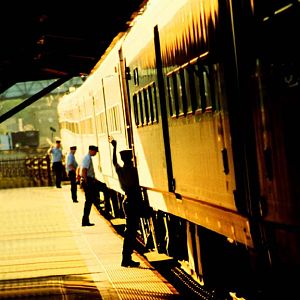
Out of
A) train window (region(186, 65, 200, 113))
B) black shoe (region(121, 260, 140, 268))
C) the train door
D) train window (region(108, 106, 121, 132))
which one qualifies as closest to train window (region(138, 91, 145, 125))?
black shoe (region(121, 260, 140, 268))

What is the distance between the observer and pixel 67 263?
592 inches

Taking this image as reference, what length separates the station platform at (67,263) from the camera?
39.2 ft

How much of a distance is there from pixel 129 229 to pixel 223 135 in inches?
249

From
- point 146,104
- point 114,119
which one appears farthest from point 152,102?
point 114,119

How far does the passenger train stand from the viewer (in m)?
6.36

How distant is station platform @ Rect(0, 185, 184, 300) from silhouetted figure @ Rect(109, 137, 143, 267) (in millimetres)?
234

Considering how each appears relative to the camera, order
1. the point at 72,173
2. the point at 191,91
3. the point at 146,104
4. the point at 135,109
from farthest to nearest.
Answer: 1. the point at 72,173
2. the point at 135,109
3. the point at 146,104
4. the point at 191,91

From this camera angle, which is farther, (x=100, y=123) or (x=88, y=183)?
(x=100, y=123)

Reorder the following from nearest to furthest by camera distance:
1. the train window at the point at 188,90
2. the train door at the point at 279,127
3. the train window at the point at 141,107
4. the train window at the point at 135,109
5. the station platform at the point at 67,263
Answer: the train door at the point at 279,127, the train window at the point at 188,90, the station platform at the point at 67,263, the train window at the point at 141,107, the train window at the point at 135,109

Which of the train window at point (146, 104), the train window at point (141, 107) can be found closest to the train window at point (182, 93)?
the train window at point (146, 104)

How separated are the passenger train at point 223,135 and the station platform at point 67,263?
2.33ft

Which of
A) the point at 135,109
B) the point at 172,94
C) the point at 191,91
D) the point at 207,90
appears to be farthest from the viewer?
the point at 135,109

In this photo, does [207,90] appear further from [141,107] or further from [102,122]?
[102,122]

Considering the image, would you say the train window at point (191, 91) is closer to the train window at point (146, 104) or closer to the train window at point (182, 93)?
the train window at point (182, 93)
